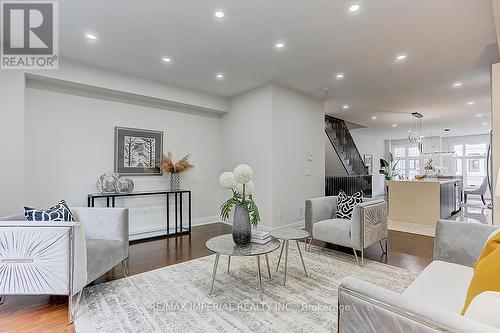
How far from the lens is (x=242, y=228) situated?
2461 mm

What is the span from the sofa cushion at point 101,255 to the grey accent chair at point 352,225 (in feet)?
8.12

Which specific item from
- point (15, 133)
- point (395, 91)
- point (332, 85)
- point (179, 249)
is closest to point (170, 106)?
point (15, 133)

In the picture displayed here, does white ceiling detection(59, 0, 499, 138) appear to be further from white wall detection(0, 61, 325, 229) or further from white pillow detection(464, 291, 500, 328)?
white pillow detection(464, 291, 500, 328)

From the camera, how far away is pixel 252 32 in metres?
2.99

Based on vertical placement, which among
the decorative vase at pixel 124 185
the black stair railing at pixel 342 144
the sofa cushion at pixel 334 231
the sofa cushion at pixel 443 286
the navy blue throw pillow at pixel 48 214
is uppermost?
the black stair railing at pixel 342 144

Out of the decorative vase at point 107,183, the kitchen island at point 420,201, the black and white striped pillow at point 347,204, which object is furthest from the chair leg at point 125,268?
the kitchen island at point 420,201

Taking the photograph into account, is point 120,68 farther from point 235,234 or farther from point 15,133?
point 235,234

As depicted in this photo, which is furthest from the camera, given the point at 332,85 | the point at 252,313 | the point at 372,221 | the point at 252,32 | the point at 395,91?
the point at 395,91

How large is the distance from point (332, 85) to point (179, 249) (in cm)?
401

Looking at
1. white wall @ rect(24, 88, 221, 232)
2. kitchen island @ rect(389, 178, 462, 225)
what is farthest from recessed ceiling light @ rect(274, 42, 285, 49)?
kitchen island @ rect(389, 178, 462, 225)

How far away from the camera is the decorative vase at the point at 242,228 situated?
8.07 ft

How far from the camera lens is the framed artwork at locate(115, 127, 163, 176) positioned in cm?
452

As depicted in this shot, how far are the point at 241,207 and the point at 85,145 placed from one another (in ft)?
10.5

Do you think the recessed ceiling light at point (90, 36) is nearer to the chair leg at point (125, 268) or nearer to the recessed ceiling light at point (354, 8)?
the chair leg at point (125, 268)
